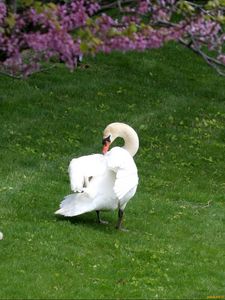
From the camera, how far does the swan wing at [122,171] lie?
10539 mm

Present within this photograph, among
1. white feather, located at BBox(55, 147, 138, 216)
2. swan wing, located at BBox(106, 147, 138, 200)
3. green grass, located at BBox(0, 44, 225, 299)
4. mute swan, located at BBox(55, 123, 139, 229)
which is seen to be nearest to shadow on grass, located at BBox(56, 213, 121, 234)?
green grass, located at BBox(0, 44, 225, 299)

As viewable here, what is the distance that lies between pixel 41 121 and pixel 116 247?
8888 millimetres

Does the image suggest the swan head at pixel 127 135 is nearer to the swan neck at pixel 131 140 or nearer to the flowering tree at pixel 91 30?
the swan neck at pixel 131 140

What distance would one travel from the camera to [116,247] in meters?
10.4

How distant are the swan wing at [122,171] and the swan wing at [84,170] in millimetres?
363

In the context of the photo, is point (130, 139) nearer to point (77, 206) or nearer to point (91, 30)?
point (77, 206)

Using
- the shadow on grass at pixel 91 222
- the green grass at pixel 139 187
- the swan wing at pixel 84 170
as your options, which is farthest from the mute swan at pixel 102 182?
the green grass at pixel 139 187

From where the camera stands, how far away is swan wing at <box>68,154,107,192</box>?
35.5ft

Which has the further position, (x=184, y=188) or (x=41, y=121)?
(x=41, y=121)

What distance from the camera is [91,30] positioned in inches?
235

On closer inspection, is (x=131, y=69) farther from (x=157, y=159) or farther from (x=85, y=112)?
(x=157, y=159)

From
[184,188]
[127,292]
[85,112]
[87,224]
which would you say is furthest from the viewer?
[85,112]

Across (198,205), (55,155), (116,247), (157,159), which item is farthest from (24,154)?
(116,247)

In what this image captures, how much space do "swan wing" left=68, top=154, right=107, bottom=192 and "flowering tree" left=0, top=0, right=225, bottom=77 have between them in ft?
13.9
